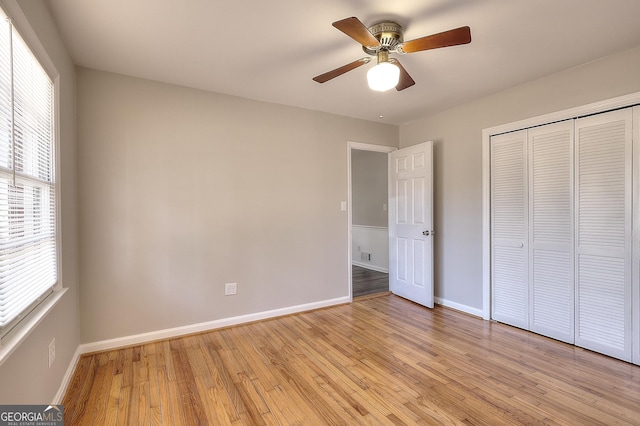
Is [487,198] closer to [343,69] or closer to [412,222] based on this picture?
[412,222]

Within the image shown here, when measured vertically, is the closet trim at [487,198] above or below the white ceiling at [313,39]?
below

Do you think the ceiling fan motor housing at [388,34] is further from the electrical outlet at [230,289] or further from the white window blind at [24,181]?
the electrical outlet at [230,289]

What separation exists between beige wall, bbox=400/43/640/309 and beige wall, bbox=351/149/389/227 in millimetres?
1537

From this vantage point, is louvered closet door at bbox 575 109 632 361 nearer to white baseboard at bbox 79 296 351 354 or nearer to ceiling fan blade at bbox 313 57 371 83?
ceiling fan blade at bbox 313 57 371 83

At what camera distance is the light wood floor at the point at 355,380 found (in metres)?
1.80

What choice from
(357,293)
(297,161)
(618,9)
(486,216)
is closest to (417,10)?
(618,9)

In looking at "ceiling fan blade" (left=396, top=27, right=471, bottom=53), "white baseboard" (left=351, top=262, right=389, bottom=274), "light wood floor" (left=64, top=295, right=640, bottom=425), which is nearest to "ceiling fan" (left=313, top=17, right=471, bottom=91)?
"ceiling fan blade" (left=396, top=27, right=471, bottom=53)

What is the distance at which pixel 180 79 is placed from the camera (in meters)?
2.82

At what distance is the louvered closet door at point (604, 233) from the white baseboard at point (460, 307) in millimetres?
898

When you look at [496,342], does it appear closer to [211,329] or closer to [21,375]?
[211,329]

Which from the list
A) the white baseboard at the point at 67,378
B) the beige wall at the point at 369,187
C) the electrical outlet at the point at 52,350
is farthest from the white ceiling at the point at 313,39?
the beige wall at the point at 369,187

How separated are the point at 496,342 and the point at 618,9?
264 centimetres

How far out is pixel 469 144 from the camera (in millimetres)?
3512

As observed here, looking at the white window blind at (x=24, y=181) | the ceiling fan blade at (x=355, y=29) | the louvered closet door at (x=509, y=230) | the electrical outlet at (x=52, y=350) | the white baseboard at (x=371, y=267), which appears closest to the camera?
the white window blind at (x=24, y=181)
